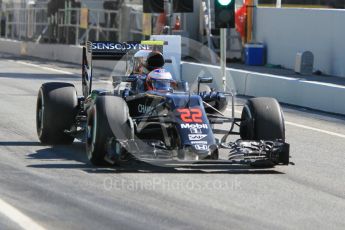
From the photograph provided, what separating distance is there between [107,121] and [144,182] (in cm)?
107

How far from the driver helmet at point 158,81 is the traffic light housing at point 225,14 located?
898 centimetres

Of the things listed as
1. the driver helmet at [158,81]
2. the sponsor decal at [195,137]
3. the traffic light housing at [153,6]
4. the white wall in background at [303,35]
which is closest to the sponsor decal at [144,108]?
the driver helmet at [158,81]

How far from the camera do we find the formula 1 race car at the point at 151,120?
1148 cm

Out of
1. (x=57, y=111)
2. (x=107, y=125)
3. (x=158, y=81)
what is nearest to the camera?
(x=107, y=125)

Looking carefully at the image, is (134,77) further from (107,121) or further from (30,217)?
(30,217)

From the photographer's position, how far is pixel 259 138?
40.0 feet

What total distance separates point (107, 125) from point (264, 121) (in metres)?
1.87

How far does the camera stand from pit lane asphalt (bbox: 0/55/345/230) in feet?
28.8

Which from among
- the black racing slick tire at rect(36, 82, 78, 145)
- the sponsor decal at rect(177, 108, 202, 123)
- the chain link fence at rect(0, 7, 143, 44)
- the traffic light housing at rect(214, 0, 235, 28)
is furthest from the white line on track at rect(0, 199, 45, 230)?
the chain link fence at rect(0, 7, 143, 44)

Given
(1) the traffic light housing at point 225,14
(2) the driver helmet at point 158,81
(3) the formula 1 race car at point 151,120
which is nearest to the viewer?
(3) the formula 1 race car at point 151,120

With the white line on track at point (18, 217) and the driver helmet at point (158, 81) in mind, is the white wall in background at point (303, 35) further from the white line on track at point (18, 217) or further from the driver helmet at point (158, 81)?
the white line on track at point (18, 217)

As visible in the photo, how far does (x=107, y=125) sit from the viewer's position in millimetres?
11523

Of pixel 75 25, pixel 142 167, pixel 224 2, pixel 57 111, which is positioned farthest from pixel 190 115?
pixel 75 25

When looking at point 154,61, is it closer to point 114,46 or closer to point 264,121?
point 114,46
